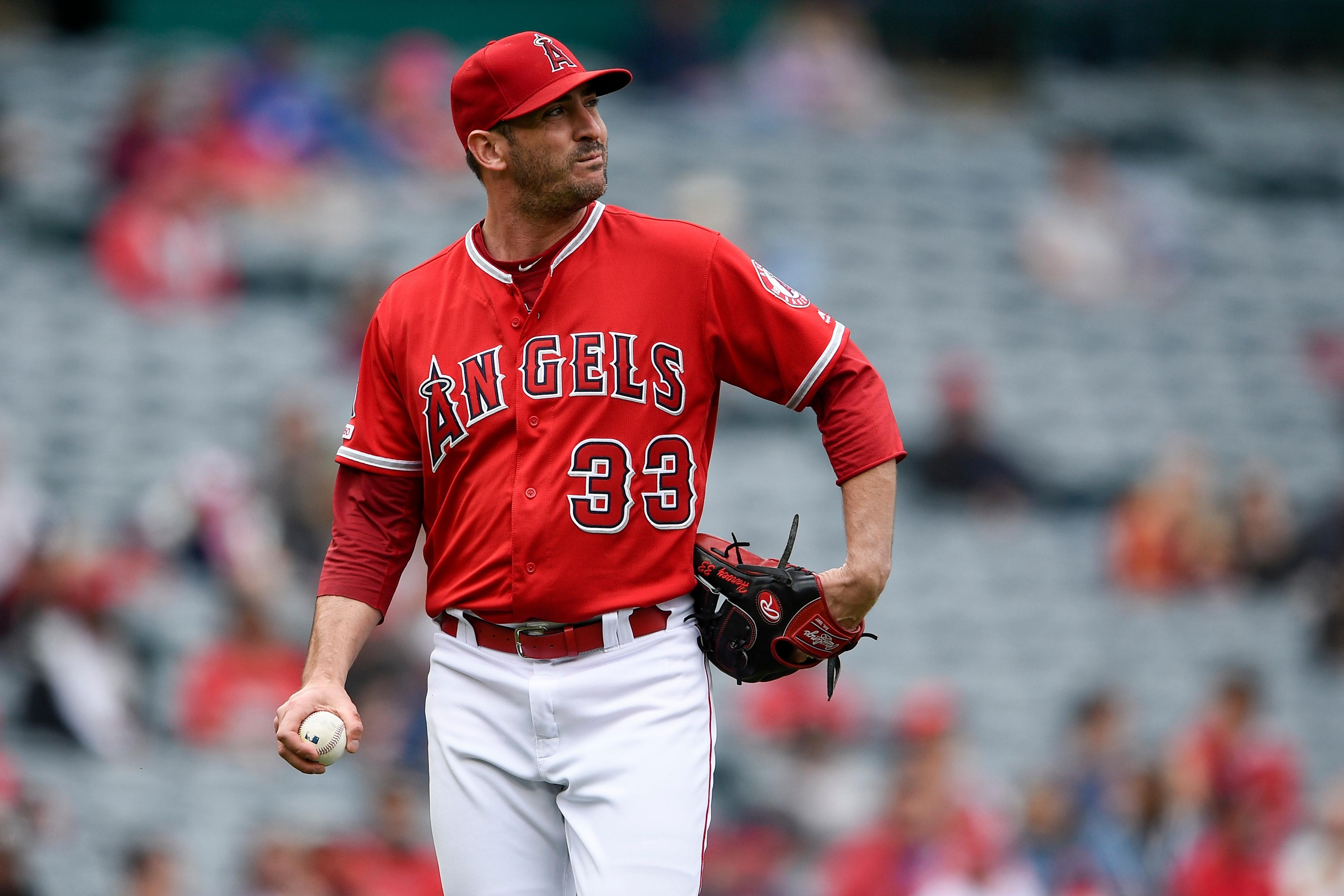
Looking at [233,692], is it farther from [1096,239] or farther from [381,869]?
[1096,239]

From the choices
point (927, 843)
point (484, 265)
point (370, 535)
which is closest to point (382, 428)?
point (370, 535)

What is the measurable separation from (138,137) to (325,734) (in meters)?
7.35

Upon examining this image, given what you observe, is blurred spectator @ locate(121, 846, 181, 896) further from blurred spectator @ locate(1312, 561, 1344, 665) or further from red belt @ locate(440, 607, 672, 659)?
blurred spectator @ locate(1312, 561, 1344, 665)

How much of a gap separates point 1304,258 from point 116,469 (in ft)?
28.4

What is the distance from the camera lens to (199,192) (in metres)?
8.86

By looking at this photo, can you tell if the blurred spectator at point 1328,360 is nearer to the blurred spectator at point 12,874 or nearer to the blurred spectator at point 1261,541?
the blurred spectator at point 1261,541

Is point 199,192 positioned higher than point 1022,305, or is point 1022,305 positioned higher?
point 199,192

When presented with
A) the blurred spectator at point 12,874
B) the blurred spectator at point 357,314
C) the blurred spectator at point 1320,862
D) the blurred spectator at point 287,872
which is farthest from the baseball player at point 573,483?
the blurred spectator at point 357,314

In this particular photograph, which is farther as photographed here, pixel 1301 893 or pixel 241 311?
pixel 241 311

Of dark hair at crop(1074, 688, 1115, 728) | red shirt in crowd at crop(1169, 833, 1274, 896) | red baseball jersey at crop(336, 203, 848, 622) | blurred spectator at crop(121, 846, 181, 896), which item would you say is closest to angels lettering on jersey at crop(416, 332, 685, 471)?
red baseball jersey at crop(336, 203, 848, 622)

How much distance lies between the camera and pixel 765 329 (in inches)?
105

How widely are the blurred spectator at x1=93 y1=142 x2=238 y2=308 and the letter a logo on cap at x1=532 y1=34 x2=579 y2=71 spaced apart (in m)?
6.60

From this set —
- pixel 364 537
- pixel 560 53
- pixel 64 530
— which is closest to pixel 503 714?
pixel 364 537

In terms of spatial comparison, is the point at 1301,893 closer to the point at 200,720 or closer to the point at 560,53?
the point at 200,720
